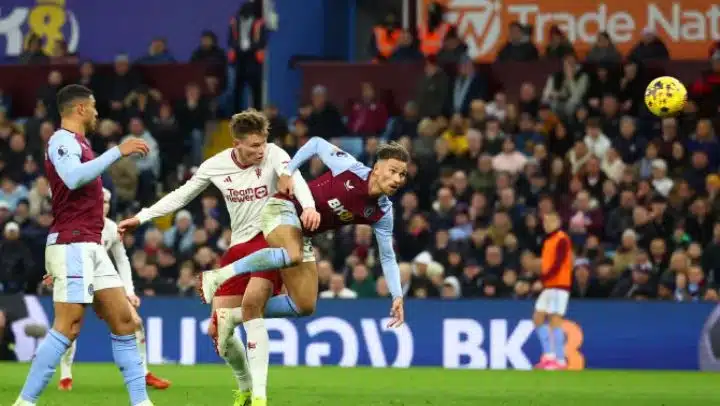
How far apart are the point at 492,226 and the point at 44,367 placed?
11.7 meters

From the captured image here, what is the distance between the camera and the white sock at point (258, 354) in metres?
A: 11.0

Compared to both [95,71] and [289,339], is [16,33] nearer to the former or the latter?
[95,71]

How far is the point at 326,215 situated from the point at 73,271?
217 cm

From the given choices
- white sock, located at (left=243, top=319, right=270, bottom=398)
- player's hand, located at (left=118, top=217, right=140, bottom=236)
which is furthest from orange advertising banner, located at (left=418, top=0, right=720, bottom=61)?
player's hand, located at (left=118, top=217, right=140, bottom=236)

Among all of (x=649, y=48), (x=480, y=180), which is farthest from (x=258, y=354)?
(x=649, y=48)

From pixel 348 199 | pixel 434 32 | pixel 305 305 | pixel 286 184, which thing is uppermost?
pixel 434 32

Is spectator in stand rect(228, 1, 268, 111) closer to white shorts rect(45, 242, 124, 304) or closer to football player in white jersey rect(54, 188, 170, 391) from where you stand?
football player in white jersey rect(54, 188, 170, 391)

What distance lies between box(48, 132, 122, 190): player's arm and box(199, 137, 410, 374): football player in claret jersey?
1491 mm

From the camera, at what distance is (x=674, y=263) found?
1998 centimetres

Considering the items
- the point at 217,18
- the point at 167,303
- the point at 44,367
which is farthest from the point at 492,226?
the point at 44,367

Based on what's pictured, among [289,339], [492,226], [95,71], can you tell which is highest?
[95,71]

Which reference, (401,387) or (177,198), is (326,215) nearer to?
(177,198)

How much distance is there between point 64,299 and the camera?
34.5 ft

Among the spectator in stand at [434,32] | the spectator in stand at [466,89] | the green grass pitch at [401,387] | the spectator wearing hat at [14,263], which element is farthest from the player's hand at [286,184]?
the spectator in stand at [434,32]
